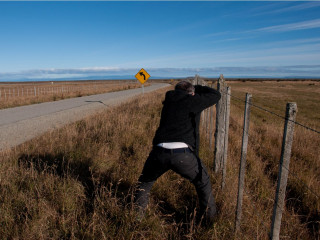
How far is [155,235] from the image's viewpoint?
8.16 ft

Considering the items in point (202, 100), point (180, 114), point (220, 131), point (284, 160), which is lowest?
point (220, 131)

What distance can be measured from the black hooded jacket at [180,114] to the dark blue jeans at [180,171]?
146mm

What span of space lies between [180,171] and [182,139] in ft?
1.10

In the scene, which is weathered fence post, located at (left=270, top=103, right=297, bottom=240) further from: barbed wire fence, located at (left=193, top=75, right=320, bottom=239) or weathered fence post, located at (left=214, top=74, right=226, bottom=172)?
weathered fence post, located at (left=214, top=74, right=226, bottom=172)

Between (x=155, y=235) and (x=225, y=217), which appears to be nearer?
(x=155, y=235)

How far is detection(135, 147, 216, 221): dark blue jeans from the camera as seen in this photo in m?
2.44

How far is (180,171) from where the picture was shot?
2.49m

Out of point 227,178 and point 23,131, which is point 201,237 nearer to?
point 227,178

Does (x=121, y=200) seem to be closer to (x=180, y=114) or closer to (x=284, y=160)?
(x=180, y=114)

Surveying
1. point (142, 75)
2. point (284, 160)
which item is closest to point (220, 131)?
point (284, 160)

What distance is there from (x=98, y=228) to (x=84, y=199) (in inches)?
30.0

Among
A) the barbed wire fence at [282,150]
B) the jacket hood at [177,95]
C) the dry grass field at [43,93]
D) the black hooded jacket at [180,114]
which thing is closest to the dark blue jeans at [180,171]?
the black hooded jacket at [180,114]

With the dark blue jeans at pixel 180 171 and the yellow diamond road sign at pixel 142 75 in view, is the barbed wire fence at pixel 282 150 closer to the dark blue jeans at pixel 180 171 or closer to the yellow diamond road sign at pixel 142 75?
the dark blue jeans at pixel 180 171

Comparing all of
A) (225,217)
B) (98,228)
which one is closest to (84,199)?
(98,228)
